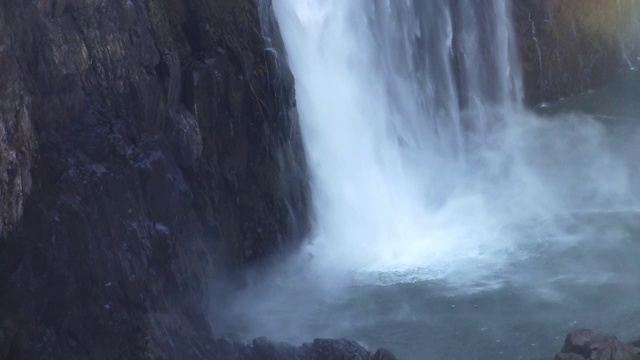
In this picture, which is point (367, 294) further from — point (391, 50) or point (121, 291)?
point (391, 50)

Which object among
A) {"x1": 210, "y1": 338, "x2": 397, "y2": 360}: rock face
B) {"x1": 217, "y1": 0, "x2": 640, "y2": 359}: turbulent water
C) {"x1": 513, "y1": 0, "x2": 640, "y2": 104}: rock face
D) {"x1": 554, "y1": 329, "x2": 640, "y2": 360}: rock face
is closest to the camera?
{"x1": 554, "y1": 329, "x2": 640, "y2": 360}: rock face

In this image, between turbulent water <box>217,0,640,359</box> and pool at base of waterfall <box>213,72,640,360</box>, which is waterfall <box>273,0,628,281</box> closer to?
turbulent water <box>217,0,640,359</box>

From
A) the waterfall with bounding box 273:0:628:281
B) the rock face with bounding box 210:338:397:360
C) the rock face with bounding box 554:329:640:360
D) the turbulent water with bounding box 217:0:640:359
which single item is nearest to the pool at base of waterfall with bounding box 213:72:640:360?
the turbulent water with bounding box 217:0:640:359

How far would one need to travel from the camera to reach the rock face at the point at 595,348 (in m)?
17.4

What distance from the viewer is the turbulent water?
20.0 metres

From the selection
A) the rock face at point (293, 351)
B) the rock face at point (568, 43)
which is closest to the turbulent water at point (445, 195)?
the rock face at point (568, 43)

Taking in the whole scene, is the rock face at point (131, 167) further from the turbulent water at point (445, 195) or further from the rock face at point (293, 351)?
the turbulent water at point (445, 195)

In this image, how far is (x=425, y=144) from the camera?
27.9 metres

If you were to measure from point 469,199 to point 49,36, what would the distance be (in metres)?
12.8

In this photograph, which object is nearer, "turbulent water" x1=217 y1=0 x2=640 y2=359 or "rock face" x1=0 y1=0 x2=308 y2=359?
"rock face" x1=0 y1=0 x2=308 y2=359

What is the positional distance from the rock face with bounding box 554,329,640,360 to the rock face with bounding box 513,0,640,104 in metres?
15.9

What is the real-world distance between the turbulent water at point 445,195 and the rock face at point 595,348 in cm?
84

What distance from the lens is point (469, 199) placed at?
2583 centimetres

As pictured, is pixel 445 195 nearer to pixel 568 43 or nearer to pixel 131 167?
pixel 568 43
